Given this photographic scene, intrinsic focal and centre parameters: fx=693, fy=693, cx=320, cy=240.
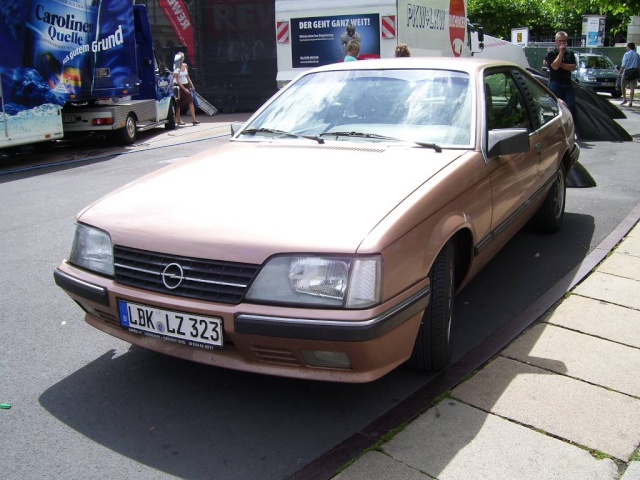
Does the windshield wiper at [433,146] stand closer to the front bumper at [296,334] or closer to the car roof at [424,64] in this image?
the car roof at [424,64]

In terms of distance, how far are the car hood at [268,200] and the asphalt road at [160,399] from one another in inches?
31.3

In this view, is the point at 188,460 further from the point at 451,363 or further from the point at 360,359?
the point at 451,363

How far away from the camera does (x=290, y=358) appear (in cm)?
292

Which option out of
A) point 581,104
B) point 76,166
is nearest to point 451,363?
point 581,104

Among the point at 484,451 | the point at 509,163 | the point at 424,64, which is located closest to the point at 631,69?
the point at 424,64

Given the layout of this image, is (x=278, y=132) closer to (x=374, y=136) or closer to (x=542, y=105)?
(x=374, y=136)

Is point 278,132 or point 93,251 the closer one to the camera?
point 93,251

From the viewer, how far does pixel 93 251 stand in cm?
333

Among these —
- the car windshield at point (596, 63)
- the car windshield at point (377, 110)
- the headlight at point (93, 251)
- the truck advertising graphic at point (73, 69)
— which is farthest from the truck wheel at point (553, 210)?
the car windshield at point (596, 63)

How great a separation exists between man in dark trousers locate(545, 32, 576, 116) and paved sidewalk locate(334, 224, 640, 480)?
7445 mm

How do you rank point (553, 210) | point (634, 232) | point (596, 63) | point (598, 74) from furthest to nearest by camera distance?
point (596, 63) → point (598, 74) → point (634, 232) → point (553, 210)

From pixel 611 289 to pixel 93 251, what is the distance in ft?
11.2

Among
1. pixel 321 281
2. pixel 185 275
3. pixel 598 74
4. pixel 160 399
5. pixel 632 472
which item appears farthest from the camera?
pixel 598 74

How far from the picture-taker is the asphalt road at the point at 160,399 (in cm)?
286
